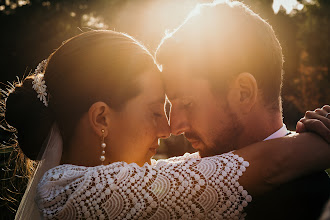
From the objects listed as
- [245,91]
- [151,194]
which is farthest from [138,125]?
[245,91]

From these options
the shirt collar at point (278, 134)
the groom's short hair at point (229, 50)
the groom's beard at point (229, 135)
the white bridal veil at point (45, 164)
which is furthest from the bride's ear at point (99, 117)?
the shirt collar at point (278, 134)

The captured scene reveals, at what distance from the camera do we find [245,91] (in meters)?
3.08

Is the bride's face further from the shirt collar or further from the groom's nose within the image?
the shirt collar

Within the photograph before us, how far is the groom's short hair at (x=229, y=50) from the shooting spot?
312 centimetres

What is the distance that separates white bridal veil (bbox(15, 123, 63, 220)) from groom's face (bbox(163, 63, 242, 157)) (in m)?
1.08

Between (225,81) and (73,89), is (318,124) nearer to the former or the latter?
(225,81)

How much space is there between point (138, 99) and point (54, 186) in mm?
1025

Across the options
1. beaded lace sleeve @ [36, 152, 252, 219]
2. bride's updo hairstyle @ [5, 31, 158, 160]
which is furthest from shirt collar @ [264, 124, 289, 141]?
bride's updo hairstyle @ [5, 31, 158, 160]

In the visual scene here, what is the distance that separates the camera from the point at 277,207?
8.33 ft

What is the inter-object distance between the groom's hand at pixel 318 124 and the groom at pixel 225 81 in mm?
260

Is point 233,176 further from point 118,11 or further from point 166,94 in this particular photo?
point 118,11

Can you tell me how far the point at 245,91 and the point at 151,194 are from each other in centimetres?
129

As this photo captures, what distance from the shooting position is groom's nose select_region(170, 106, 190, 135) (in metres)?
3.24

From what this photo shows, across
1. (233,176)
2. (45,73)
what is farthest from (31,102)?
(233,176)
